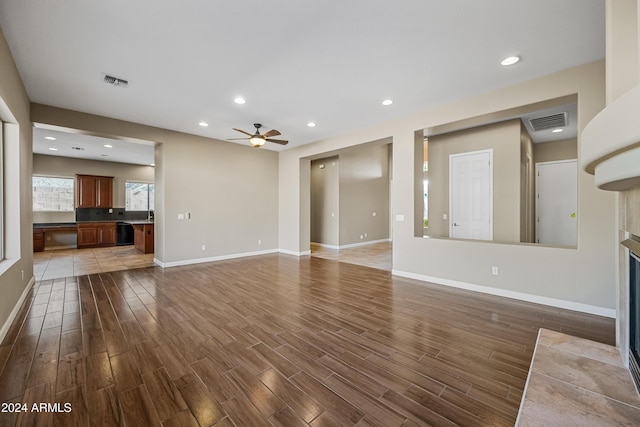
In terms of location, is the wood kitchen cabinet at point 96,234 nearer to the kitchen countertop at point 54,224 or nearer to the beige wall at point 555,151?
the kitchen countertop at point 54,224

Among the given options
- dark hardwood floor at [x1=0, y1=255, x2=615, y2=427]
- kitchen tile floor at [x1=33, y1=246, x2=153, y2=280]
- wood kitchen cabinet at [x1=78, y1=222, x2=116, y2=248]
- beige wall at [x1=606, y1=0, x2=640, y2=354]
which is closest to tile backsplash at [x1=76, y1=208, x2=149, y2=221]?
wood kitchen cabinet at [x1=78, y1=222, x2=116, y2=248]

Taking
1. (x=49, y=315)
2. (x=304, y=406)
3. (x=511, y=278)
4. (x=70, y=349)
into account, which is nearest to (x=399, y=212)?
(x=511, y=278)

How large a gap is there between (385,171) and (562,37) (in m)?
7.62

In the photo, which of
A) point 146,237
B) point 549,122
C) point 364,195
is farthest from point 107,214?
point 549,122

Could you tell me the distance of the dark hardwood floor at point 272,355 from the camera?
1.63 metres

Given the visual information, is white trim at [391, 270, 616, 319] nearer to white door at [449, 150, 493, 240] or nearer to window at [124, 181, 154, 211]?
white door at [449, 150, 493, 240]

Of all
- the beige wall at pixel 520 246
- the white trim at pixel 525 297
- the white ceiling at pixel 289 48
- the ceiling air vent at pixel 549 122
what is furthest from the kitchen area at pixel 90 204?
the ceiling air vent at pixel 549 122

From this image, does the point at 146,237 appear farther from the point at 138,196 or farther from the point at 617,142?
the point at 617,142

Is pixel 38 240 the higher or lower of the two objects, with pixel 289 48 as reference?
lower

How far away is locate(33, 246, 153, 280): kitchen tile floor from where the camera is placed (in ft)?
17.3

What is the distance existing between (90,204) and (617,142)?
11842mm

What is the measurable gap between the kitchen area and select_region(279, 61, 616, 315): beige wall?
234 inches

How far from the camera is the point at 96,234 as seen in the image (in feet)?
27.8

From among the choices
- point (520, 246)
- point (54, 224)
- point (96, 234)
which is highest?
point (54, 224)
